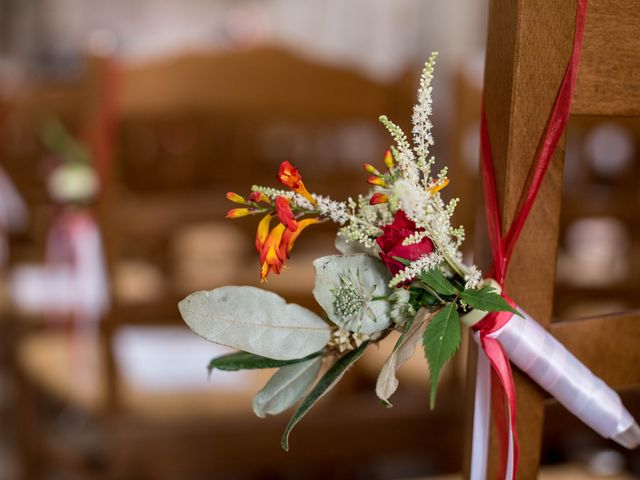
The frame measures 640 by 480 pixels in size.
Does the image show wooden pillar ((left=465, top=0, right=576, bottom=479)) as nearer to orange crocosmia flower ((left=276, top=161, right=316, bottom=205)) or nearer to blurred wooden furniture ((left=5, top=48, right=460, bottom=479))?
orange crocosmia flower ((left=276, top=161, right=316, bottom=205))

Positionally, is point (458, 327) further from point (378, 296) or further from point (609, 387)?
point (609, 387)

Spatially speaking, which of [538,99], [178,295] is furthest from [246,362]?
[178,295]

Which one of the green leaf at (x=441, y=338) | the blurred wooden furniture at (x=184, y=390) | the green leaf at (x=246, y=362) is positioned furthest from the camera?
the blurred wooden furniture at (x=184, y=390)

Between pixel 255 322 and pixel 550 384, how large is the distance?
0.19 m

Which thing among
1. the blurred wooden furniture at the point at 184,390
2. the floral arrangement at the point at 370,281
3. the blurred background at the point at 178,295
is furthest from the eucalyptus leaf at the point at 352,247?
the blurred wooden furniture at the point at 184,390

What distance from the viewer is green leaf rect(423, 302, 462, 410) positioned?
1.26ft

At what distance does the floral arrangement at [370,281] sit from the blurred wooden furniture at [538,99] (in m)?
0.05

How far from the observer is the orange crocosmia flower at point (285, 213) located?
0.41 meters

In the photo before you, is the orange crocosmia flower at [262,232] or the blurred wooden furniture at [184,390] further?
the blurred wooden furniture at [184,390]

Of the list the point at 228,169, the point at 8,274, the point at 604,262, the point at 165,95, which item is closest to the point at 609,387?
the point at 165,95

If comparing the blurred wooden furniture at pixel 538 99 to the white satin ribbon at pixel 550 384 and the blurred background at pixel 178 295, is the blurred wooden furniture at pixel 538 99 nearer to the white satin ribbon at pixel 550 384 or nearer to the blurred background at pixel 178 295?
the white satin ribbon at pixel 550 384

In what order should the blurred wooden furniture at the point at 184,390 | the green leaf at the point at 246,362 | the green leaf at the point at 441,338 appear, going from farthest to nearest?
1. the blurred wooden furniture at the point at 184,390
2. the green leaf at the point at 246,362
3. the green leaf at the point at 441,338

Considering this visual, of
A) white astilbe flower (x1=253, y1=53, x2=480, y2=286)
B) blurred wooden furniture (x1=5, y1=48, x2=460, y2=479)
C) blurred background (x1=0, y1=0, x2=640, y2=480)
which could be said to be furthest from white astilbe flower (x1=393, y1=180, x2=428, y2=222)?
blurred wooden furniture (x1=5, y1=48, x2=460, y2=479)

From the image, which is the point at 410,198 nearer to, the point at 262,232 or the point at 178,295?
the point at 262,232
